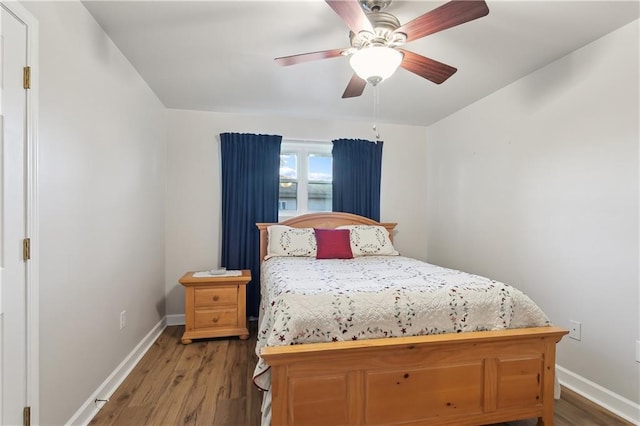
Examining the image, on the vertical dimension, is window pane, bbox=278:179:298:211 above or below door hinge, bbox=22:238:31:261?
above

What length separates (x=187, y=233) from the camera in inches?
134

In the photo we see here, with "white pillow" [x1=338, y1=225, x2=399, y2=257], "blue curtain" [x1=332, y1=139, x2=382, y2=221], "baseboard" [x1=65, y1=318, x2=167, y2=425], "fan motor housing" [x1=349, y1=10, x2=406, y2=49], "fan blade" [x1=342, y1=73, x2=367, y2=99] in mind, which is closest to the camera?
"fan motor housing" [x1=349, y1=10, x2=406, y2=49]

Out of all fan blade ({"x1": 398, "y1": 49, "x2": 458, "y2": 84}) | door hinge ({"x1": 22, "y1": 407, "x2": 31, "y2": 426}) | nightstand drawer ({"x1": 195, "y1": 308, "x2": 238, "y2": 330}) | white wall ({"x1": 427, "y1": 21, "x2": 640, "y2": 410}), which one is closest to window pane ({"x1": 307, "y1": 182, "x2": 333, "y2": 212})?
nightstand drawer ({"x1": 195, "y1": 308, "x2": 238, "y2": 330})

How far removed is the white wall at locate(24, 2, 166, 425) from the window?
1.58 meters

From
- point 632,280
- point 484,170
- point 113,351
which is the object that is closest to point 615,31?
point 484,170

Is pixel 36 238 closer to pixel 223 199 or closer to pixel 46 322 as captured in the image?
pixel 46 322

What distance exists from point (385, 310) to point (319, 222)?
6.53ft

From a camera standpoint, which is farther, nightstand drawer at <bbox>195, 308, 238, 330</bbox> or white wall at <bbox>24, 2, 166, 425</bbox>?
nightstand drawer at <bbox>195, 308, 238, 330</bbox>

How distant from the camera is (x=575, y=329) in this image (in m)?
2.12

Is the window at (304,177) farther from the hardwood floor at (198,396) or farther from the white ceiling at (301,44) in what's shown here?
the hardwood floor at (198,396)

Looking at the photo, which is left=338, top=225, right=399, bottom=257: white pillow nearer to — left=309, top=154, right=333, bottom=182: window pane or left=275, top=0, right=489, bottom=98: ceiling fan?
left=309, top=154, right=333, bottom=182: window pane

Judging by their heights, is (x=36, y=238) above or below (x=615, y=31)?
below

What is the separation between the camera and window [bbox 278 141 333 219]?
3725 mm

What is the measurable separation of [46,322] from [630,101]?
3411 mm
